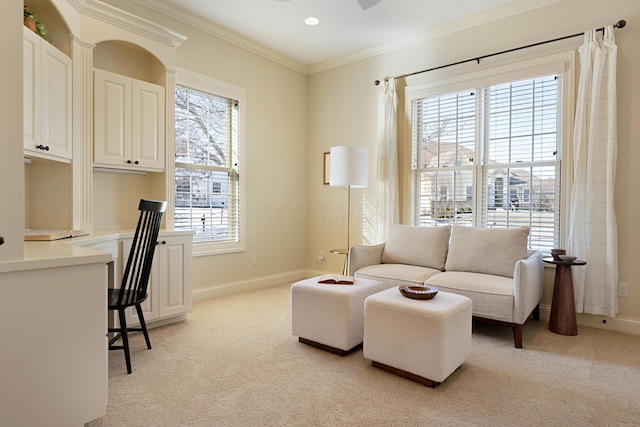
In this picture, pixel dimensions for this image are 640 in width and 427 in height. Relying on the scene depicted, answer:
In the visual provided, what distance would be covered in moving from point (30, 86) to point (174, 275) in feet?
5.51

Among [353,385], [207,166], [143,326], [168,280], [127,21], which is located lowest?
[353,385]

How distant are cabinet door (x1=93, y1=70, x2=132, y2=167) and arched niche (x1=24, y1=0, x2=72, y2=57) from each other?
28 cm

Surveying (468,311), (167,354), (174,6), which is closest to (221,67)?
(174,6)

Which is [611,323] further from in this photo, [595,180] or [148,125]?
[148,125]

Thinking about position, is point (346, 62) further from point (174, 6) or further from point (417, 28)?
point (174, 6)

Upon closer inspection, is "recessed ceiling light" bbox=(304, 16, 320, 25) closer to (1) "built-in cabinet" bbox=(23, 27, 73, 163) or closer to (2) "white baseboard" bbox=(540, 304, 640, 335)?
(1) "built-in cabinet" bbox=(23, 27, 73, 163)

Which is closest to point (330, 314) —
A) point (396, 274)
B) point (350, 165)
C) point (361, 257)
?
point (396, 274)

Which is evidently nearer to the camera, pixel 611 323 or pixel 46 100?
pixel 46 100

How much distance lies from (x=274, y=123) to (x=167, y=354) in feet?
10.4

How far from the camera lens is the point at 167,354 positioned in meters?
2.59

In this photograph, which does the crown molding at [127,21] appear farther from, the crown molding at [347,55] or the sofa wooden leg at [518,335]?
the sofa wooden leg at [518,335]

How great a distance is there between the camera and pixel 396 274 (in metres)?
3.37

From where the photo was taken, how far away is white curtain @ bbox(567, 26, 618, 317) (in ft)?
10.0

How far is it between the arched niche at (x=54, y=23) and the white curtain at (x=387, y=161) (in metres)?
3.10
